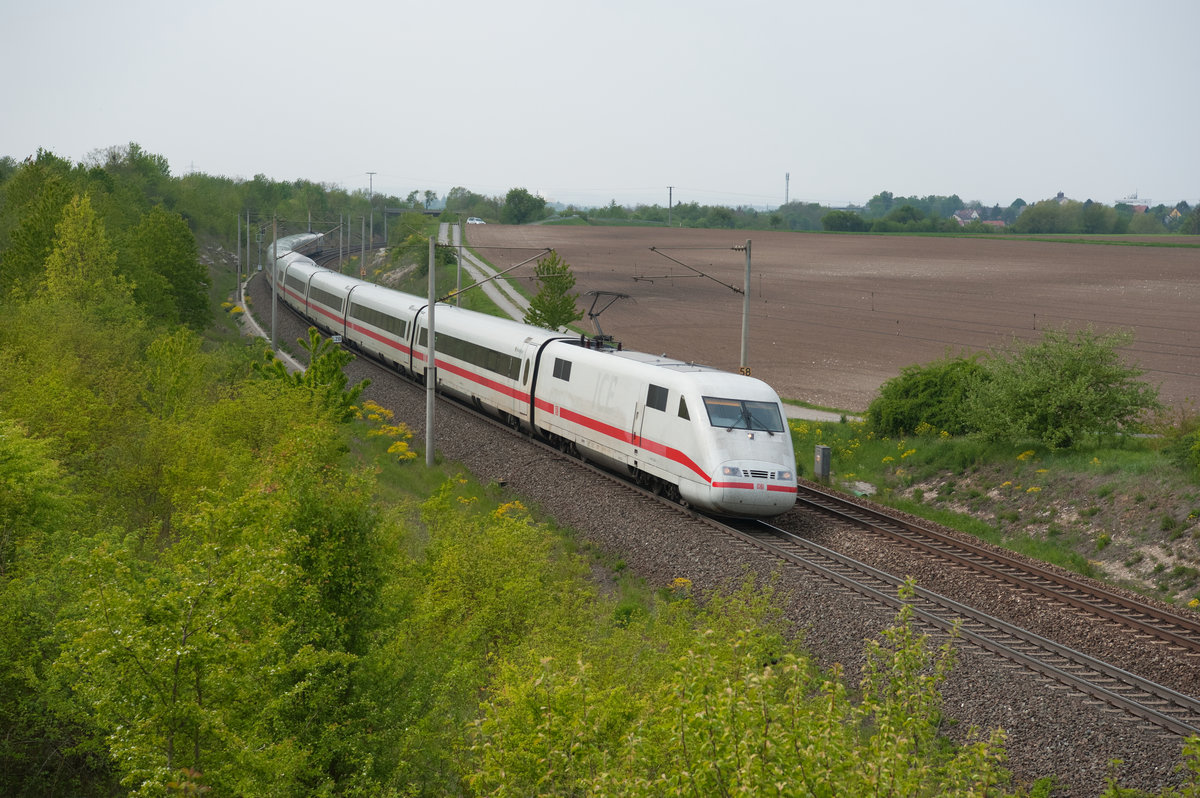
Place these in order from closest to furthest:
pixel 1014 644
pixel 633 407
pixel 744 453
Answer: pixel 1014 644 → pixel 744 453 → pixel 633 407

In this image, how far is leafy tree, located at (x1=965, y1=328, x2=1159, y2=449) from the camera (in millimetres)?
25125

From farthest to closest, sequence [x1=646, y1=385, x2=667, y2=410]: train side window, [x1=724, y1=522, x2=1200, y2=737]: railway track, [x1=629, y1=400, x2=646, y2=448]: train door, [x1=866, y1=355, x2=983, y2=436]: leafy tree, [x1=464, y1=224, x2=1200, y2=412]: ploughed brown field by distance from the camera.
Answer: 1. [x1=464, y1=224, x2=1200, y2=412]: ploughed brown field
2. [x1=866, y1=355, x2=983, y2=436]: leafy tree
3. [x1=629, y1=400, x2=646, y2=448]: train door
4. [x1=646, y1=385, x2=667, y2=410]: train side window
5. [x1=724, y1=522, x2=1200, y2=737]: railway track

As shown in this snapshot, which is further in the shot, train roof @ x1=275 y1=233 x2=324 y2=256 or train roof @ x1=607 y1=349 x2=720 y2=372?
train roof @ x1=275 y1=233 x2=324 y2=256

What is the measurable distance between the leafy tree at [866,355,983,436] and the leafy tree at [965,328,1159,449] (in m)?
2.65

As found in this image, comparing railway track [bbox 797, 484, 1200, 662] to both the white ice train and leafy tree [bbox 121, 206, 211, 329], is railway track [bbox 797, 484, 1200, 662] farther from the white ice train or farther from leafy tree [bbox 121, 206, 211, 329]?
leafy tree [bbox 121, 206, 211, 329]

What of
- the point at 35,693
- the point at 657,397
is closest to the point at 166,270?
the point at 657,397

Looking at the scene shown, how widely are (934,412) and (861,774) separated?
26.0 metres

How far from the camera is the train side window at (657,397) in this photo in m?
21.3

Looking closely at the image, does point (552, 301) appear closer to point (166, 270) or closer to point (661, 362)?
point (166, 270)

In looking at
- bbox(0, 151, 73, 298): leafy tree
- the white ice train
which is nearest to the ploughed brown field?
the white ice train

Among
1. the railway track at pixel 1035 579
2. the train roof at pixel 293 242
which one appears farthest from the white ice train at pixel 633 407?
the train roof at pixel 293 242

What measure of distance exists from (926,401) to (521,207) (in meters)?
127

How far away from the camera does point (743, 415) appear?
20.3 m

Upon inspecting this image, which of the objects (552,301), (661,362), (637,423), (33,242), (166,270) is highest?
(33,242)
